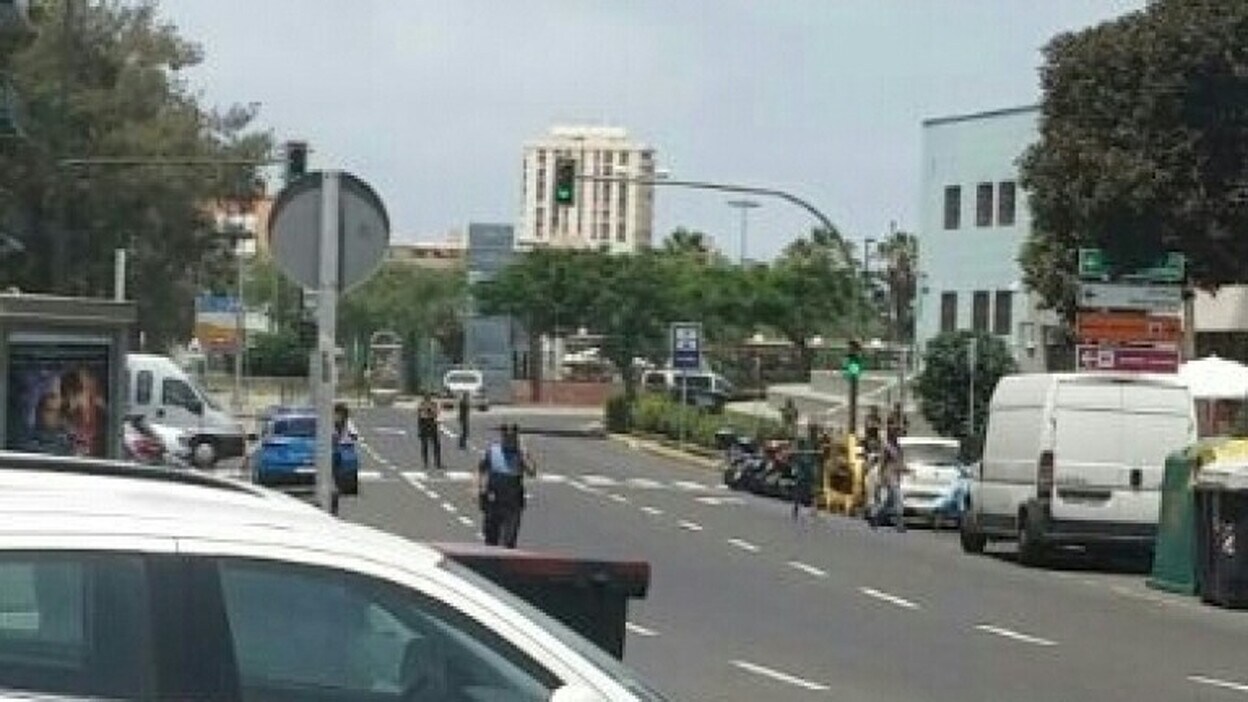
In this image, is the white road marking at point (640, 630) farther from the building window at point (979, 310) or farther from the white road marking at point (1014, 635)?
the building window at point (979, 310)

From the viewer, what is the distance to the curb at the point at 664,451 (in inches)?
2446

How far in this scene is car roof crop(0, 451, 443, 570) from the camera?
467 cm

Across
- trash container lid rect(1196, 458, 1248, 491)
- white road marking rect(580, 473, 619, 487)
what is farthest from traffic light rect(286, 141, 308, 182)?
trash container lid rect(1196, 458, 1248, 491)

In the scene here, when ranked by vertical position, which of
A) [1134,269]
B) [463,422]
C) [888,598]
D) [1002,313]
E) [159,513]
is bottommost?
[888,598]

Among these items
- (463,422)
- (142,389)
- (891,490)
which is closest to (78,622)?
(891,490)

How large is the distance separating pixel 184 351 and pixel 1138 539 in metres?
60.7

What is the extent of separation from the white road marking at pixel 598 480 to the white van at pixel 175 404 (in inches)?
276

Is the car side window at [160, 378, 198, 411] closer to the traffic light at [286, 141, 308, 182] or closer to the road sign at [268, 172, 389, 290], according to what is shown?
the traffic light at [286, 141, 308, 182]

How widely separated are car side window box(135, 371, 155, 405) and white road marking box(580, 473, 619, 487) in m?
8.79

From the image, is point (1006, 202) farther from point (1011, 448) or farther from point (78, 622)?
point (78, 622)

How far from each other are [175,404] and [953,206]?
33091 millimetres

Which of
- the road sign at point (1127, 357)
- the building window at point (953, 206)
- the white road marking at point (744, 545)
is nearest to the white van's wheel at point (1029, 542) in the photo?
the white road marking at point (744, 545)

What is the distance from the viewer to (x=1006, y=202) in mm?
70938

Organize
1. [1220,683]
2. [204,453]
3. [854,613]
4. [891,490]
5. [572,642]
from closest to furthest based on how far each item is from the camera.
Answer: [572,642] < [1220,683] < [854,613] < [891,490] < [204,453]
